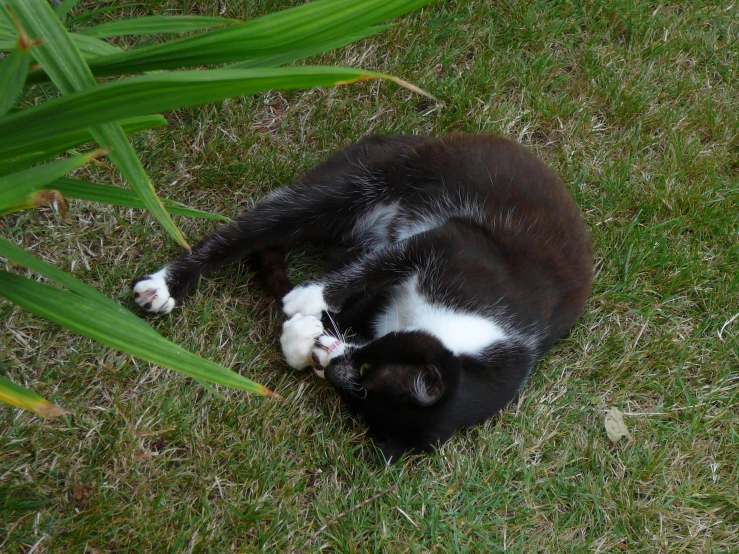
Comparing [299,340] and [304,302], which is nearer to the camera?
[299,340]

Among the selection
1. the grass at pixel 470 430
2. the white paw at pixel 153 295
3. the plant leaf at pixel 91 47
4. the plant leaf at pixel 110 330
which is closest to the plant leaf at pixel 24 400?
the plant leaf at pixel 110 330

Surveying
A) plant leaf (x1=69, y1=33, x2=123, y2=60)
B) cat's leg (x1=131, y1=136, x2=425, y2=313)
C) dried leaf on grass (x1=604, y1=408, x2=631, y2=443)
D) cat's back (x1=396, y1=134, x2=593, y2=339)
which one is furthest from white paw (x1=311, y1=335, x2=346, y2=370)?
plant leaf (x1=69, y1=33, x2=123, y2=60)

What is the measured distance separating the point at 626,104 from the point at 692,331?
1.08 meters

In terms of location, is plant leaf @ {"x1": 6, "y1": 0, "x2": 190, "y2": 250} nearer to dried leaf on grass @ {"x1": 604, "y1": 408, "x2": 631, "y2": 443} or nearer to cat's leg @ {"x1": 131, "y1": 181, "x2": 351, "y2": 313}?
cat's leg @ {"x1": 131, "y1": 181, "x2": 351, "y2": 313}

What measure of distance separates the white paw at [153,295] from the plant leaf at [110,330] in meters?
0.80

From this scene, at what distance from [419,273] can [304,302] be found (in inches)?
15.5

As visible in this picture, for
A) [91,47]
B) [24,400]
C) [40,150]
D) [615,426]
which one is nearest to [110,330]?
[24,400]

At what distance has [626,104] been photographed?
123 inches

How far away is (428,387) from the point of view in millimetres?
2018

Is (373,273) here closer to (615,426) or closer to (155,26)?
(615,426)

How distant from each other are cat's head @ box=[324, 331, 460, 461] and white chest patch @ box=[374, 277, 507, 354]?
0.10 m

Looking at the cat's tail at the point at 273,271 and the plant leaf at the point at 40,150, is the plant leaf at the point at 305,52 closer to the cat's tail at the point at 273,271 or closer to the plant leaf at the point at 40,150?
the plant leaf at the point at 40,150

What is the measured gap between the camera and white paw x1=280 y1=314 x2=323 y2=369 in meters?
2.21

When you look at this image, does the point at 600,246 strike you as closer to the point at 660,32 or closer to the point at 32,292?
the point at 660,32
